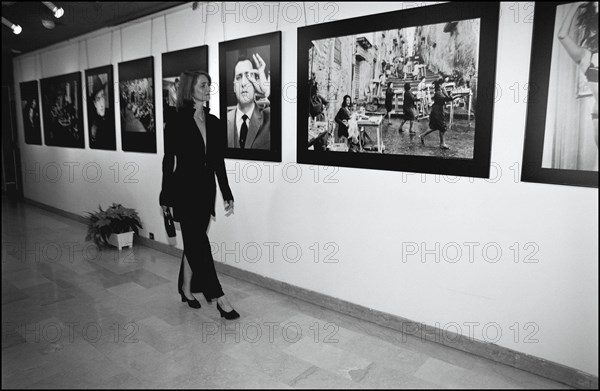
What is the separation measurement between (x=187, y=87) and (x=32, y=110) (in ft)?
16.0

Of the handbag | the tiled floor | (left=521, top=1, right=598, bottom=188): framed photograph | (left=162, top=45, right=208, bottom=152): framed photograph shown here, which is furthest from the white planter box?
(left=521, top=1, right=598, bottom=188): framed photograph

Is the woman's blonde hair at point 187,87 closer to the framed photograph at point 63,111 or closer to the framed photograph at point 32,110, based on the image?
the framed photograph at point 63,111

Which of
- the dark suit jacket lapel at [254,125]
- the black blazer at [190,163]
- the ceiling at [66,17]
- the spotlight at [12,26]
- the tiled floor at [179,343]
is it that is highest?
the ceiling at [66,17]

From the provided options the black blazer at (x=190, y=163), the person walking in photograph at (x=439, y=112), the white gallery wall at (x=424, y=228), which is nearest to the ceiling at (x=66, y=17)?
the white gallery wall at (x=424, y=228)

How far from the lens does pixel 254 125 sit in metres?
4.11

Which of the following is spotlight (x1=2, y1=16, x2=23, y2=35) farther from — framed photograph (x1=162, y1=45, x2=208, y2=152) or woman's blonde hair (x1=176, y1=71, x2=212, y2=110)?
framed photograph (x1=162, y1=45, x2=208, y2=152)

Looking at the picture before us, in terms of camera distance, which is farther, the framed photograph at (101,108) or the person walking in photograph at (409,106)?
the framed photograph at (101,108)

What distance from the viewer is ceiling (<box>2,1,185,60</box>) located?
2.90 metres

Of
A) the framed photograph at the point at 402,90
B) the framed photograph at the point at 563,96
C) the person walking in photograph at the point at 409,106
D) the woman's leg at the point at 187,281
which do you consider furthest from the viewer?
the woman's leg at the point at 187,281

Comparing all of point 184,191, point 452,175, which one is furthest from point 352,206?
point 184,191

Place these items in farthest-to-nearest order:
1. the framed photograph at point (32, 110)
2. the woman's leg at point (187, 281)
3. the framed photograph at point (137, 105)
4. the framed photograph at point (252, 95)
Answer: the framed photograph at point (32, 110)
the framed photograph at point (137, 105)
the framed photograph at point (252, 95)
the woman's leg at point (187, 281)

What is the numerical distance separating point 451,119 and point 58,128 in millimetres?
6111

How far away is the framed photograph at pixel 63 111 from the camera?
6488 millimetres

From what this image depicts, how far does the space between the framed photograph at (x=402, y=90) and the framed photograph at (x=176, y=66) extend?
1364 millimetres
